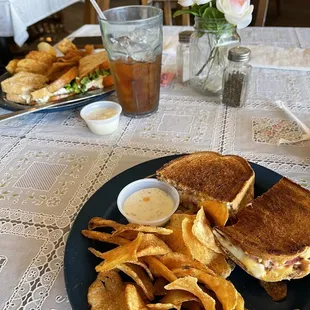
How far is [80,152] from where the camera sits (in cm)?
110

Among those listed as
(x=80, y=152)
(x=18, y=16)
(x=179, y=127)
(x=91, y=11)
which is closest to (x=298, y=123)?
(x=179, y=127)

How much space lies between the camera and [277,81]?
1.40 metres

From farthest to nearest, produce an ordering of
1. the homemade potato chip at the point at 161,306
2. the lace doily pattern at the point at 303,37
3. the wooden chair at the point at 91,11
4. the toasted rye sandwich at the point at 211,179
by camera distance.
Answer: the wooden chair at the point at 91,11 < the lace doily pattern at the point at 303,37 < the toasted rye sandwich at the point at 211,179 < the homemade potato chip at the point at 161,306

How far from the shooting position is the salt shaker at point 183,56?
1.39 meters

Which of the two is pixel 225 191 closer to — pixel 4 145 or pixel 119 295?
A: pixel 119 295

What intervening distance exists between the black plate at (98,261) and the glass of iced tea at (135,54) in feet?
1.45

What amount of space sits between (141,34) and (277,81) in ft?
2.04

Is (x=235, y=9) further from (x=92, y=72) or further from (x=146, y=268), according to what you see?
(x=146, y=268)

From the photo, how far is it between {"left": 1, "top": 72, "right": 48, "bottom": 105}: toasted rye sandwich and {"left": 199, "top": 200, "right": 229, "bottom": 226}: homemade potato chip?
849 mm

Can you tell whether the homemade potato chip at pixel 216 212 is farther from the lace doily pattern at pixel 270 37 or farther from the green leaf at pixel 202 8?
the lace doily pattern at pixel 270 37

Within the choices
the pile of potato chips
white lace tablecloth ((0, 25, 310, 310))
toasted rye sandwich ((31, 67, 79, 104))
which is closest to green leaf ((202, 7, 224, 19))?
white lace tablecloth ((0, 25, 310, 310))

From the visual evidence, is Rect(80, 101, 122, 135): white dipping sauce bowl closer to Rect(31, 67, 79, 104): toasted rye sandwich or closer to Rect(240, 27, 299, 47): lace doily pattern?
Rect(31, 67, 79, 104): toasted rye sandwich

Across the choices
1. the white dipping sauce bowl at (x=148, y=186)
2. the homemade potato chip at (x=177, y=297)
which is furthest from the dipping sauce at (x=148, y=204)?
the homemade potato chip at (x=177, y=297)

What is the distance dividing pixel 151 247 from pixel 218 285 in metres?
0.13
